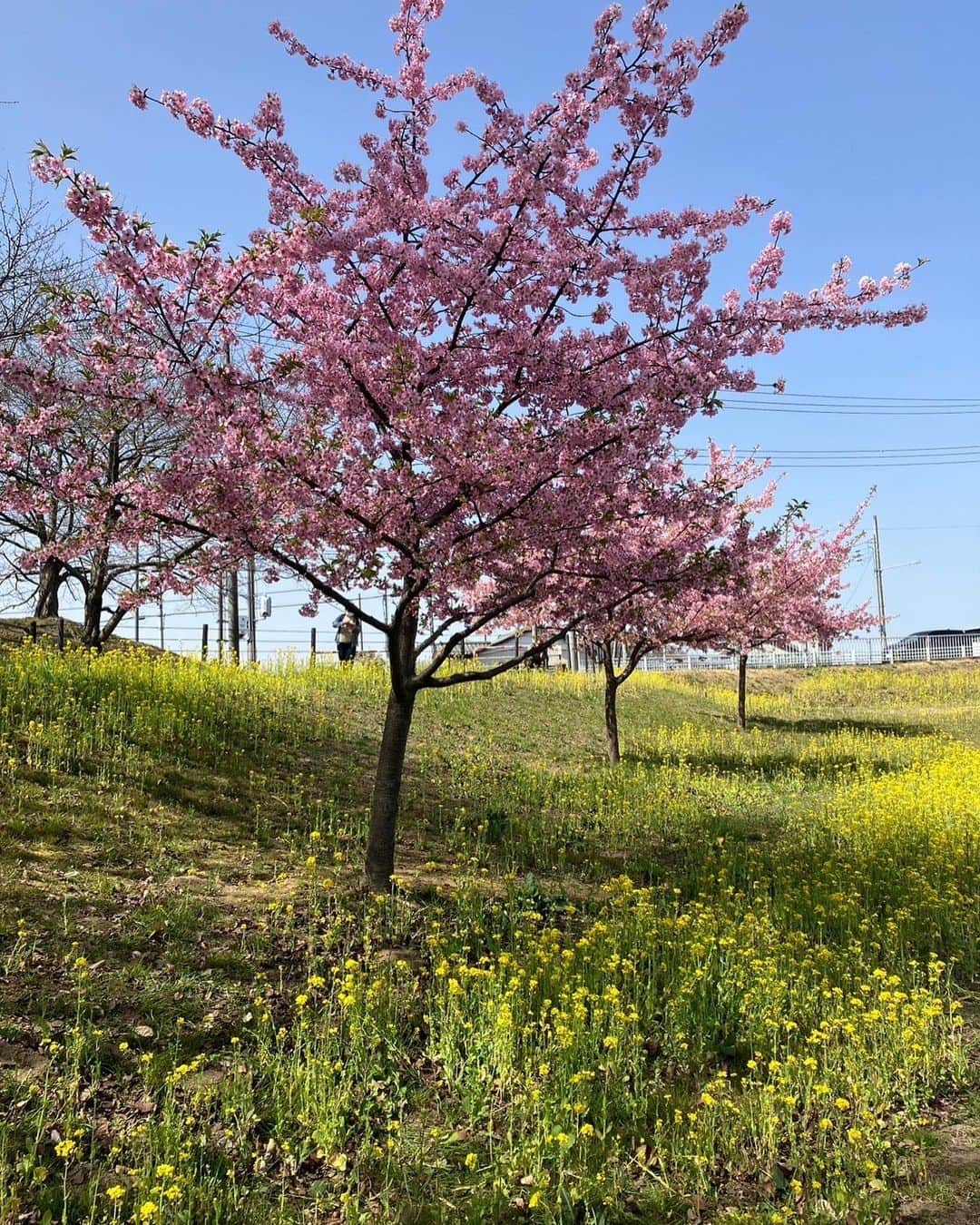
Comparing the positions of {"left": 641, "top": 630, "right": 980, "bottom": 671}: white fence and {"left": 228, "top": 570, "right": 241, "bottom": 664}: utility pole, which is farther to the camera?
{"left": 641, "top": 630, "right": 980, "bottom": 671}: white fence

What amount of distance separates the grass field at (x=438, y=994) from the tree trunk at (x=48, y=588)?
1113 centimetres

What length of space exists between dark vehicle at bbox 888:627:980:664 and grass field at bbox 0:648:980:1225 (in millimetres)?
36127

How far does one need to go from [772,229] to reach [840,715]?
23.1 meters

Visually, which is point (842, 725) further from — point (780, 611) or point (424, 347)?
point (424, 347)

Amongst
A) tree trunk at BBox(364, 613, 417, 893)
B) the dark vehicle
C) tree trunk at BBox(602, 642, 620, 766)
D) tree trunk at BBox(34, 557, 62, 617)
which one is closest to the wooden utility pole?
tree trunk at BBox(34, 557, 62, 617)

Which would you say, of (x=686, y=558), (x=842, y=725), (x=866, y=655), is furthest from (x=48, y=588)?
(x=866, y=655)

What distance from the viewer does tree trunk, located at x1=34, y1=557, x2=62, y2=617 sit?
20625mm

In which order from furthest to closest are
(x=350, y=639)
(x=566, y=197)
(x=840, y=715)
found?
1. (x=840, y=715)
2. (x=350, y=639)
3. (x=566, y=197)

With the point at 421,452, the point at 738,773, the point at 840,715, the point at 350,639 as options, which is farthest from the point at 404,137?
the point at 840,715

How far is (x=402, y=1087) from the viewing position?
430cm

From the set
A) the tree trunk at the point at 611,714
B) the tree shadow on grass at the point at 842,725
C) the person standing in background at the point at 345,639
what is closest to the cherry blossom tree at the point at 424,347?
the tree trunk at the point at 611,714

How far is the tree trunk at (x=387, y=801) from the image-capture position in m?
6.87

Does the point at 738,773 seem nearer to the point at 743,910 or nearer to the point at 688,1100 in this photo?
the point at 743,910

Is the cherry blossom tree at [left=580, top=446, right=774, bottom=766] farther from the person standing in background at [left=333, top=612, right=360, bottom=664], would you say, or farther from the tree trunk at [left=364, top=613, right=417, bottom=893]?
the person standing in background at [left=333, top=612, right=360, bottom=664]
